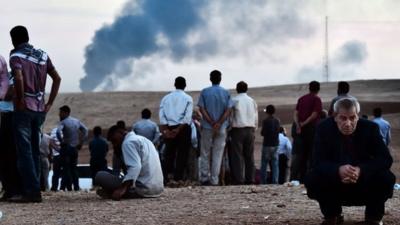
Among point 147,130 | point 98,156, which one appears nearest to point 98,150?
point 98,156

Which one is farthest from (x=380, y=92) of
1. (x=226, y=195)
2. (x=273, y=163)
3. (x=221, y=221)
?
(x=221, y=221)

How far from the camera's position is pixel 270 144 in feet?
59.2

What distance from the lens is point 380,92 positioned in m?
50.8

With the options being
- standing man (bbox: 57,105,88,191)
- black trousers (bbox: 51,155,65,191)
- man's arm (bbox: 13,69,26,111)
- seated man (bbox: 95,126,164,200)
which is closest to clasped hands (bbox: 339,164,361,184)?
seated man (bbox: 95,126,164,200)

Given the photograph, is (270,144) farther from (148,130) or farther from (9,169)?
(9,169)

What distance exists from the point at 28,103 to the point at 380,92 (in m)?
40.8

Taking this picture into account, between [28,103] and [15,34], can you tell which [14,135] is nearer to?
[28,103]

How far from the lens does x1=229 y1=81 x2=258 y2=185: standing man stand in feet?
52.3

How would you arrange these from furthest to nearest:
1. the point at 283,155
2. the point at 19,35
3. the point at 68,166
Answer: the point at 283,155 < the point at 68,166 < the point at 19,35

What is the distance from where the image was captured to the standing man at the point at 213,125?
15.5 metres

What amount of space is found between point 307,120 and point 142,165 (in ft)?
15.0

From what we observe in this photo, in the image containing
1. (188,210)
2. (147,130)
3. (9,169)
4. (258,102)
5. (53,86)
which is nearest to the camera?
(188,210)

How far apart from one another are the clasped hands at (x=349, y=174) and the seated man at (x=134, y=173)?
3691mm

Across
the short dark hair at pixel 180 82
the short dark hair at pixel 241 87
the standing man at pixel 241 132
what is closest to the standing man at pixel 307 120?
the standing man at pixel 241 132
